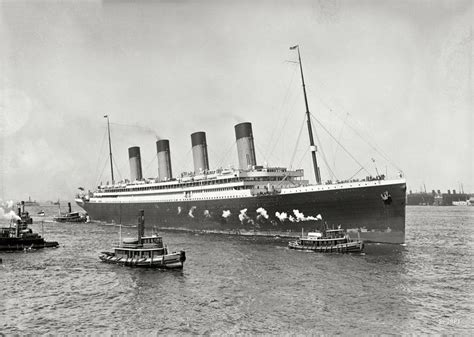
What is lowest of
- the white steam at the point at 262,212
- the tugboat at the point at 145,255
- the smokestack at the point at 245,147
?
the tugboat at the point at 145,255

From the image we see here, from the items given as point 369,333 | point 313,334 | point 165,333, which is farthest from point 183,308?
point 369,333

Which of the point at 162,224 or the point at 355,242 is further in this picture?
the point at 162,224

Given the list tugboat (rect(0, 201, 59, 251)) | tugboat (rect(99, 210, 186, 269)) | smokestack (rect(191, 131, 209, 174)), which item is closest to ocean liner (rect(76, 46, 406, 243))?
smokestack (rect(191, 131, 209, 174))

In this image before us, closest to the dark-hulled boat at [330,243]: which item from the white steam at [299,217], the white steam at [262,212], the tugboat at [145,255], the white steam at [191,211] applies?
A: the white steam at [299,217]

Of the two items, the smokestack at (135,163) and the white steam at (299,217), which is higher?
the smokestack at (135,163)

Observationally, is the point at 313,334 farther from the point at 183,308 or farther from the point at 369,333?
the point at 183,308

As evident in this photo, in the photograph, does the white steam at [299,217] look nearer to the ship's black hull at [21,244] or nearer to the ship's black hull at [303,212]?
the ship's black hull at [303,212]

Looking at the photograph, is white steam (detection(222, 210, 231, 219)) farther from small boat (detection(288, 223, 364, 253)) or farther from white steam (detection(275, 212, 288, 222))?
small boat (detection(288, 223, 364, 253))
